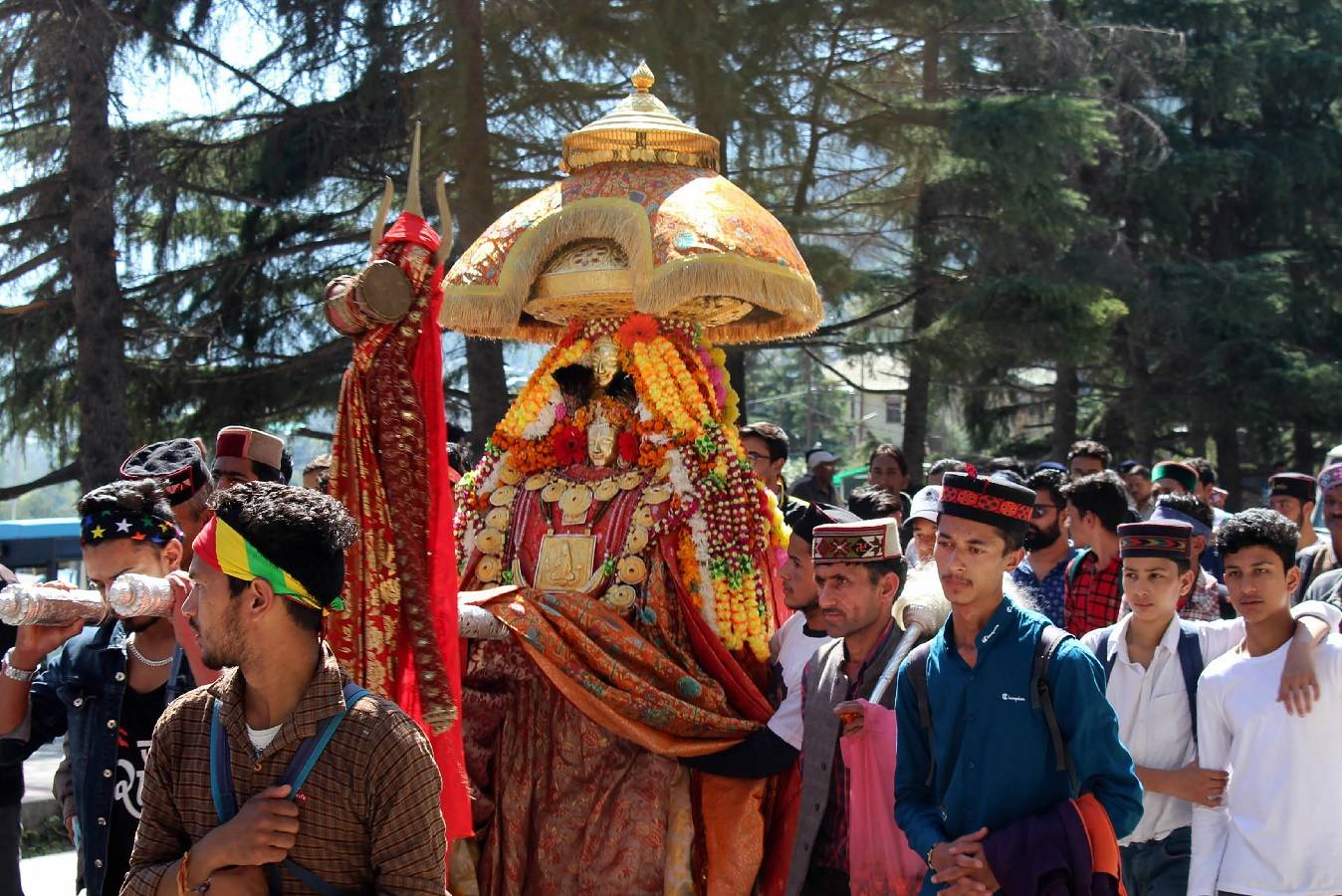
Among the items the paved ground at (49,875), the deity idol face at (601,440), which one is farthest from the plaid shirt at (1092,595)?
the paved ground at (49,875)

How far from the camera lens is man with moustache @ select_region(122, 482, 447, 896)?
9.11ft

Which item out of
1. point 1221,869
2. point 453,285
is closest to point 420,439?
point 453,285

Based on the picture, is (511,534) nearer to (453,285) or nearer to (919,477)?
(453,285)

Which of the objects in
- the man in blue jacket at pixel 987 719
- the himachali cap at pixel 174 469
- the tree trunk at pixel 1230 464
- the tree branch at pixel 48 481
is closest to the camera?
the man in blue jacket at pixel 987 719

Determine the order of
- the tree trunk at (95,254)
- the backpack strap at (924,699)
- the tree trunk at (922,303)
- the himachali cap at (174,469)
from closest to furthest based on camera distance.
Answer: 1. the backpack strap at (924,699)
2. the himachali cap at (174,469)
3. the tree trunk at (95,254)
4. the tree trunk at (922,303)

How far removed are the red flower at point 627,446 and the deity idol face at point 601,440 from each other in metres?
0.03

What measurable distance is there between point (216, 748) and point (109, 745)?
140cm

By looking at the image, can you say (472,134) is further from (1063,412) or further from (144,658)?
(1063,412)

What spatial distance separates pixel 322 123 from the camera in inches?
523

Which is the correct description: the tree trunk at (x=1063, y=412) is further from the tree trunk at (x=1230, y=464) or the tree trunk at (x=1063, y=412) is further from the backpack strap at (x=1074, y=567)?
the backpack strap at (x=1074, y=567)

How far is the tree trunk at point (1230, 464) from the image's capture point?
1988cm

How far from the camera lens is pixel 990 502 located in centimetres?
389

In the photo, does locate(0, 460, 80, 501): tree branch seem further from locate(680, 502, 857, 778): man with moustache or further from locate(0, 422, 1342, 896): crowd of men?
locate(680, 502, 857, 778): man with moustache

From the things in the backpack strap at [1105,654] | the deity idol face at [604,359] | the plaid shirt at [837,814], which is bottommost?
the plaid shirt at [837,814]
